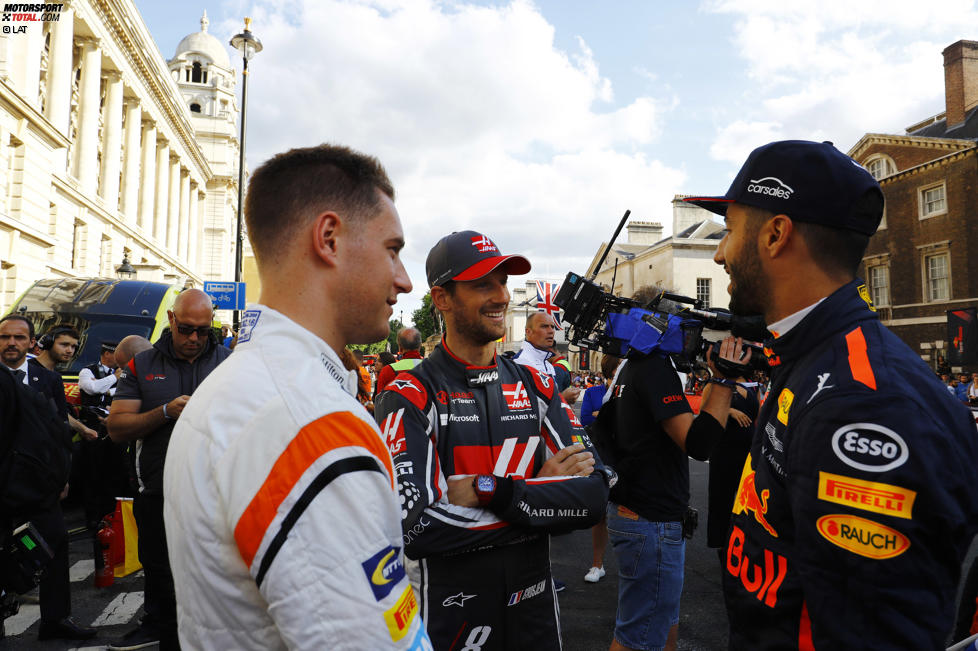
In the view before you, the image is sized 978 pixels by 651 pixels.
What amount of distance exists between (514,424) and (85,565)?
247 inches

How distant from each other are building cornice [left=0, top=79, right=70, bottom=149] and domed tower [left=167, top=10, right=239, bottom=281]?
124 feet

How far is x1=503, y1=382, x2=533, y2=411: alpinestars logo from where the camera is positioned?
2.66 m

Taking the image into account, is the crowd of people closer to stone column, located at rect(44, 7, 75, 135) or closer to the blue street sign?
the blue street sign

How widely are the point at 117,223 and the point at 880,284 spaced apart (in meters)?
41.5

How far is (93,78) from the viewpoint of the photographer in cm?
3353

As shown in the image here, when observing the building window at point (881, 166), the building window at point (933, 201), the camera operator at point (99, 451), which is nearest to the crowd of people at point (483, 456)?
the camera operator at point (99, 451)

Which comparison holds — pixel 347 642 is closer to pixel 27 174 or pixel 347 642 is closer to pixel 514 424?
pixel 514 424

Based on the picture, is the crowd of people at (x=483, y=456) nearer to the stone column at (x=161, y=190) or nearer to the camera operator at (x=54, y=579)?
the camera operator at (x=54, y=579)

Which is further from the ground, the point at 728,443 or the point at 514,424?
the point at 514,424

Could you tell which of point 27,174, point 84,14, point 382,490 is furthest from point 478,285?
point 84,14

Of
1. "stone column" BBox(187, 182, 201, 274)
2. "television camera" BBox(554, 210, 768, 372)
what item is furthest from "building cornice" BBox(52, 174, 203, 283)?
"television camera" BBox(554, 210, 768, 372)

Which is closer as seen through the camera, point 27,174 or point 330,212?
point 330,212

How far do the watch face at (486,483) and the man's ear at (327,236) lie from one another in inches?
46.8

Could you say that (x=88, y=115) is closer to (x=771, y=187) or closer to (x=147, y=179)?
(x=147, y=179)
